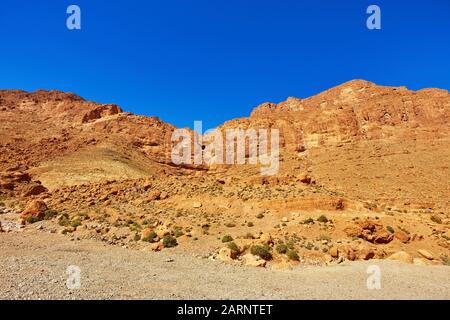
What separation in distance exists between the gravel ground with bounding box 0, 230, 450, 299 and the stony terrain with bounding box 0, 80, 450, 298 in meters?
0.36

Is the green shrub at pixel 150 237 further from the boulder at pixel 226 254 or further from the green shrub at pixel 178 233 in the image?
the boulder at pixel 226 254

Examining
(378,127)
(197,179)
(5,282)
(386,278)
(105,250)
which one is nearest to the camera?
(5,282)

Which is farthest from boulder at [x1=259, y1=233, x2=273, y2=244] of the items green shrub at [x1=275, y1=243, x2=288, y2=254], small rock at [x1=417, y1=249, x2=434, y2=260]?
small rock at [x1=417, y1=249, x2=434, y2=260]

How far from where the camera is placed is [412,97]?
2832 inches

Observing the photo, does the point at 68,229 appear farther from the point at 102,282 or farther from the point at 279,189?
the point at 279,189

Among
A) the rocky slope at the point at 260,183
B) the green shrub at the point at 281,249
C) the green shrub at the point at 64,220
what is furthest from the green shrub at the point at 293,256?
the green shrub at the point at 64,220

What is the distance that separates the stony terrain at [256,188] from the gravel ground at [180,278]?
36 centimetres

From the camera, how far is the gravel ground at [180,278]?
8523 mm

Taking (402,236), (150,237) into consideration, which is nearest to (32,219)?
(150,237)

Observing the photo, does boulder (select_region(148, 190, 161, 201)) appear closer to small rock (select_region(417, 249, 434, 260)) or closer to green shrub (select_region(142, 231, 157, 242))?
green shrub (select_region(142, 231, 157, 242))

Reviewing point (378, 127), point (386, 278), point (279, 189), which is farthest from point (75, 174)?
point (378, 127)

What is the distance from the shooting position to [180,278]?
1048cm

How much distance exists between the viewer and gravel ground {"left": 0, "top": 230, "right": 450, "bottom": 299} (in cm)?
852

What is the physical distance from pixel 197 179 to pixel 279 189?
7.06m
